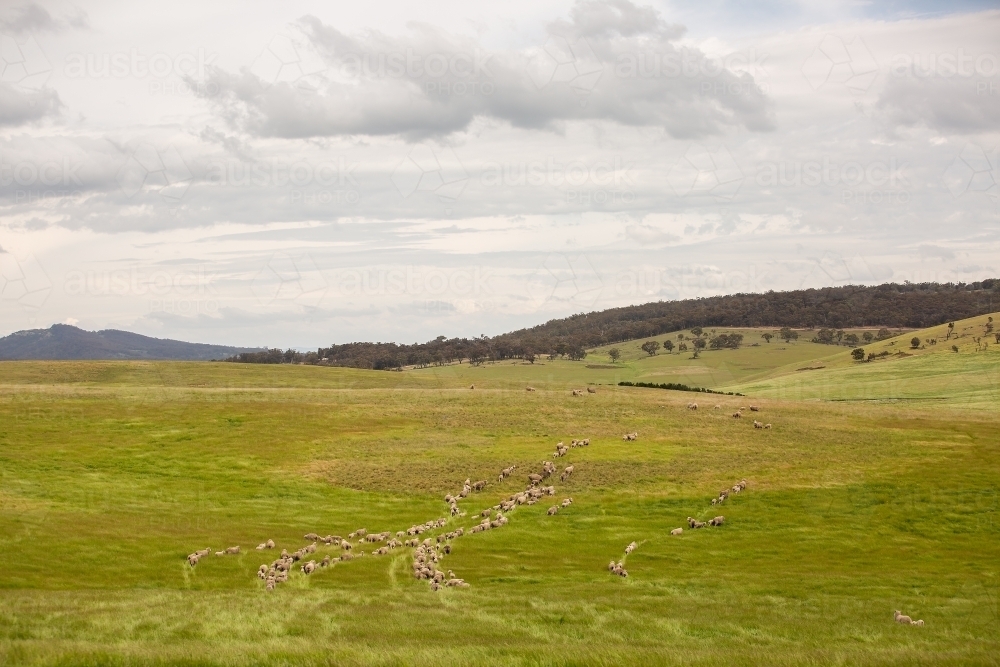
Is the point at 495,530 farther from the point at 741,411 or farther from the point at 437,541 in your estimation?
the point at 741,411

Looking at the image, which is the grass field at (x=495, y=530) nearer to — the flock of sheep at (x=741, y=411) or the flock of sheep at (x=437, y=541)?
the flock of sheep at (x=437, y=541)

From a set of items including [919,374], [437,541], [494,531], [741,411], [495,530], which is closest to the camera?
[437,541]

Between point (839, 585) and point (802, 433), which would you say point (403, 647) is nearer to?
point (839, 585)

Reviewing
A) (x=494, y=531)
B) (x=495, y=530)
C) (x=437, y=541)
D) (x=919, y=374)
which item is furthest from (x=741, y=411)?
(x=919, y=374)

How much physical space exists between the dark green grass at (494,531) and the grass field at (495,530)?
210 mm

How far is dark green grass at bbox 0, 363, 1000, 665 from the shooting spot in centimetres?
2331

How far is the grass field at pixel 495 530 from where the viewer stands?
918 inches

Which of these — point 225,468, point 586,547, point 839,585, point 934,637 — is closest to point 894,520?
point 839,585

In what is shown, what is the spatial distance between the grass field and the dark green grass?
0.69 feet

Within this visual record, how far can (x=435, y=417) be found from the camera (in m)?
73.6

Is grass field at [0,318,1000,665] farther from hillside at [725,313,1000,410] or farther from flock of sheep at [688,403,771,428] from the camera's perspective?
hillside at [725,313,1000,410]

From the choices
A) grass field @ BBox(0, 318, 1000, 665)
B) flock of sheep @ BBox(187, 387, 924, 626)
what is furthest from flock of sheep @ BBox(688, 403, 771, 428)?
flock of sheep @ BBox(187, 387, 924, 626)

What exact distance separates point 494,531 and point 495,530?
226mm

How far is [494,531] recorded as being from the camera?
45562 mm
